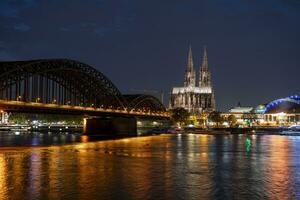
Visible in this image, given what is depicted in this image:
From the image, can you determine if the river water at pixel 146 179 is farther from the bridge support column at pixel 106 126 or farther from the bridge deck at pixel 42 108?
the bridge support column at pixel 106 126

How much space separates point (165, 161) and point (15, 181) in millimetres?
21488

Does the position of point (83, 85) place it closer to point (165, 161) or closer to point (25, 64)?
point (25, 64)

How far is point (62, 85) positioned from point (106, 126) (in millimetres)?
22341

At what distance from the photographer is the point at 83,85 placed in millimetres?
131625

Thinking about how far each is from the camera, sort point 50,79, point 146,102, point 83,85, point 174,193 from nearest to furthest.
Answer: point 174,193
point 50,79
point 83,85
point 146,102

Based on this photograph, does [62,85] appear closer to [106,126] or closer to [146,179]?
[106,126]

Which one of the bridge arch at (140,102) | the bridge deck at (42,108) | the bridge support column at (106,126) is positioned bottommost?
the bridge support column at (106,126)

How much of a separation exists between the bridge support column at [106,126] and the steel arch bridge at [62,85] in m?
3.77

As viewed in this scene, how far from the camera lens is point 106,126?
5408 inches

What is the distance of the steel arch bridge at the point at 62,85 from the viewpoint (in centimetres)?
9556

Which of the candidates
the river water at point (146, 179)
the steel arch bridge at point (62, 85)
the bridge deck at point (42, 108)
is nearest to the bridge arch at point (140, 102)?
the steel arch bridge at point (62, 85)

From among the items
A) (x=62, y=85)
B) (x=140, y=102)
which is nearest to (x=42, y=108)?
(x=62, y=85)

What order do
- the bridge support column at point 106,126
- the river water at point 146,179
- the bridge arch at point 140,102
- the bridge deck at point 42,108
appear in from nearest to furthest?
1. the river water at point 146,179
2. the bridge deck at point 42,108
3. the bridge support column at point 106,126
4. the bridge arch at point 140,102

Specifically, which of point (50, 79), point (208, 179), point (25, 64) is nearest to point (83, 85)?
point (50, 79)
